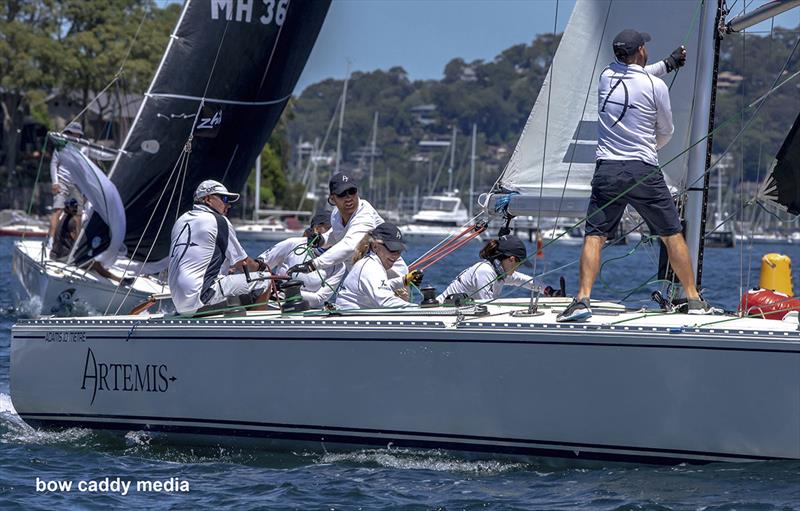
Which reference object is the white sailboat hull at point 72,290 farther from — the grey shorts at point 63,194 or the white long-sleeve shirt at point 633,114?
the white long-sleeve shirt at point 633,114

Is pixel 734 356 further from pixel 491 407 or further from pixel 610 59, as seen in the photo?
pixel 610 59

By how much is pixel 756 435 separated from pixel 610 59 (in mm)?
3678

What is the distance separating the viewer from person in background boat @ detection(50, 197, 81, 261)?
54.9ft

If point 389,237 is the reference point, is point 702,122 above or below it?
above

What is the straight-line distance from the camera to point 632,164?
7.36 metres

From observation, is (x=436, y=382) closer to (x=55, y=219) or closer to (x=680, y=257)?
(x=680, y=257)

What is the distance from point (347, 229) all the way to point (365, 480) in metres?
1.83

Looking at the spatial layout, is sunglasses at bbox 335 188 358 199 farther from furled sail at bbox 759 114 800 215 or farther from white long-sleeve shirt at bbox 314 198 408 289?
furled sail at bbox 759 114 800 215

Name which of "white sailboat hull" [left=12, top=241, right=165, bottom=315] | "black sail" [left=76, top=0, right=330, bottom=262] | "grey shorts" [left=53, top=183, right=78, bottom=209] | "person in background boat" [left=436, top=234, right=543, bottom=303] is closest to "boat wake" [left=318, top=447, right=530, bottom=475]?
"person in background boat" [left=436, top=234, right=543, bottom=303]

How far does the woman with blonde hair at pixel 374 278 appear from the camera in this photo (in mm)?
8016

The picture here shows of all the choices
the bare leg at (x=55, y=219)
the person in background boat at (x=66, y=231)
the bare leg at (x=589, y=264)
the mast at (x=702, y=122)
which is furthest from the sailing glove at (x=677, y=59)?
the bare leg at (x=55, y=219)

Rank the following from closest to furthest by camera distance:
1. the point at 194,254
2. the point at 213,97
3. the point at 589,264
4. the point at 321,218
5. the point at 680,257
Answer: the point at 589,264 < the point at 680,257 < the point at 194,254 < the point at 321,218 < the point at 213,97

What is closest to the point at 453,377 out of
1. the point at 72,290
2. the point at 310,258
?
the point at 310,258

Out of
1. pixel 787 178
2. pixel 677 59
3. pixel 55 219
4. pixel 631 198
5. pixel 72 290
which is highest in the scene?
pixel 677 59
